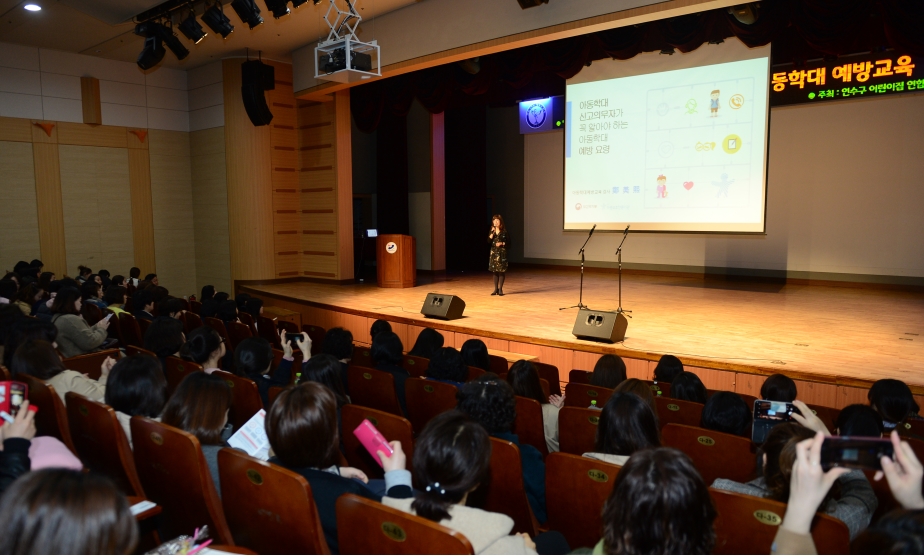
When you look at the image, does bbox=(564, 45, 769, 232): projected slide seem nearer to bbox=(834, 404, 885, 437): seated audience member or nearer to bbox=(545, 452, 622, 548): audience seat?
bbox=(834, 404, 885, 437): seated audience member

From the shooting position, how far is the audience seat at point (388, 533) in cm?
132

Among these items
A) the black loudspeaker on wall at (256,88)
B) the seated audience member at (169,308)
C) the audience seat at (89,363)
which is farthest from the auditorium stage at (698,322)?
the audience seat at (89,363)

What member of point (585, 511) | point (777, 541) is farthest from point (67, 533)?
point (585, 511)

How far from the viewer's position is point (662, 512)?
1234 mm

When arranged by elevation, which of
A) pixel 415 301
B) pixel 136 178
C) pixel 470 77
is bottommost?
pixel 415 301

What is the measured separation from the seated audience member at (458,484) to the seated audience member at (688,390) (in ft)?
6.81

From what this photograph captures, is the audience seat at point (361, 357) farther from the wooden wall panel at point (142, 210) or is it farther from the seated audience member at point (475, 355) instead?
the wooden wall panel at point (142, 210)

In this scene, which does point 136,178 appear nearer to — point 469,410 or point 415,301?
point 415,301

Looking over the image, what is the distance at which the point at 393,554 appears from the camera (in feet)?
4.71

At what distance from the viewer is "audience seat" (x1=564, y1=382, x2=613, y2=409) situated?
11.2 feet

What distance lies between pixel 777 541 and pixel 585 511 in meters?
0.77

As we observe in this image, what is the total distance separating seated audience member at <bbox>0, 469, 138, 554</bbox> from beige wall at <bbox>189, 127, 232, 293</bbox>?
33.4 feet

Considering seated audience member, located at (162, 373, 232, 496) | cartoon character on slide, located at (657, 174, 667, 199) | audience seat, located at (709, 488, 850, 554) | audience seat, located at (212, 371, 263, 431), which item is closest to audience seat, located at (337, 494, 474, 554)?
audience seat, located at (709, 488, 850, 554)

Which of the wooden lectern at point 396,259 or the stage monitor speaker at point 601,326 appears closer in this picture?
the stage monitor speaker at point 601,326
